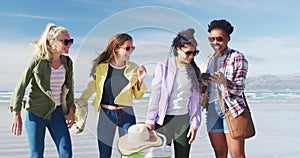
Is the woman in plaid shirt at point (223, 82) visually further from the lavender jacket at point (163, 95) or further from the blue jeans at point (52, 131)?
the blue jeans at point (52, 131)

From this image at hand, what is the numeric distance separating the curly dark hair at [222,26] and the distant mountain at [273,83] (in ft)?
58.7

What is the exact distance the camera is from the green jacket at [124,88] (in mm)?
2914

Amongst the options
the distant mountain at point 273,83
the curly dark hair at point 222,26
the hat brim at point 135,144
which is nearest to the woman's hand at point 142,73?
the hat brim at point 135,144

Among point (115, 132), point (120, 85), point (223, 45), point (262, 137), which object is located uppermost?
point (223, 45)

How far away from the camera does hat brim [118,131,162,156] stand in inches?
113

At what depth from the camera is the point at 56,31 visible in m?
2.88

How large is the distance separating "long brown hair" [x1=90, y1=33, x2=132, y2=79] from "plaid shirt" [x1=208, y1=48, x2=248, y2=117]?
2.22 ft

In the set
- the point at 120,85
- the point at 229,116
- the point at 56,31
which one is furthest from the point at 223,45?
the point at 56,31

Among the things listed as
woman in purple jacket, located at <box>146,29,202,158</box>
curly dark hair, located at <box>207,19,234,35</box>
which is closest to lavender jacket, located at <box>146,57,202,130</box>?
woman in purple jacket, located at <box>146,29,202,158</box>

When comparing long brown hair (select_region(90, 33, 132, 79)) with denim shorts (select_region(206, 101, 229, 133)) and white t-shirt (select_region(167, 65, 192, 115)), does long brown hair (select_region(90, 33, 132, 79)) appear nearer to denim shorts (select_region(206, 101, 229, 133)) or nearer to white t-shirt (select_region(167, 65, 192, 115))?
white t-shirt (select_region(167, 65, 192, 115))

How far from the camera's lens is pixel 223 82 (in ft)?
9.48

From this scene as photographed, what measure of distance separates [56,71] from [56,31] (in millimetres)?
296

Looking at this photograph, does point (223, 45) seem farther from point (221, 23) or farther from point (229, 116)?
point (229, 116)

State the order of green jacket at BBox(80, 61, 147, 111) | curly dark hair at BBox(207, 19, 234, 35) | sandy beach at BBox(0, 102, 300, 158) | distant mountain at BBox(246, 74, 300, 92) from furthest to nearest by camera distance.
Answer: distant mountain at BBox(246, 74, 300, 92)
sandy beach at BBox(0, 102, 300, 158)
curly dark hair at BBox(207, 19, 234, 35)
green jacket at BBox(80, 61, 147, 111)
